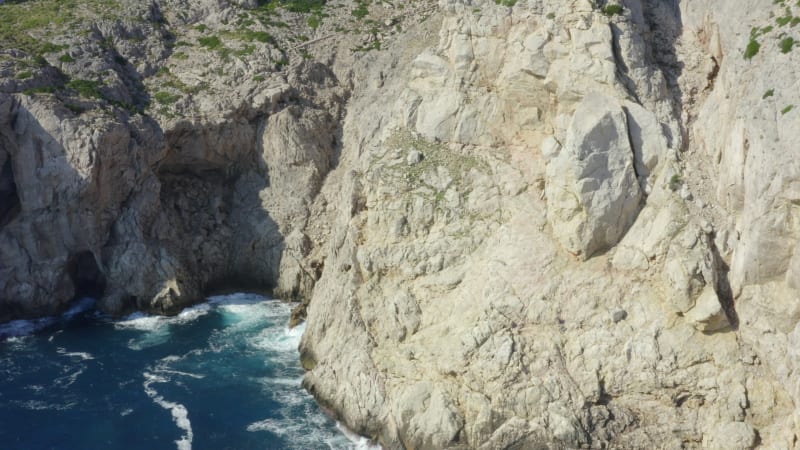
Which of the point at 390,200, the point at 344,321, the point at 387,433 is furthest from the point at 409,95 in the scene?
the point at 387,433

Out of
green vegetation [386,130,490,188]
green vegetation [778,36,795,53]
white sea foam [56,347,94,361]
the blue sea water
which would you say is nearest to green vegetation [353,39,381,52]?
green vegetation [386,130,490,188]

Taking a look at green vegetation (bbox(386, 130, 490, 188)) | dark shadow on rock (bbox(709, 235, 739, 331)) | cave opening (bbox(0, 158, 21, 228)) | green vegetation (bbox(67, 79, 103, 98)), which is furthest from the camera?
green vegetation (bbox(67, 79, 103, 98))

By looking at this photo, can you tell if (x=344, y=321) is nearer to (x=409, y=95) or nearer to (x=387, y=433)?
(x=387, y=433)

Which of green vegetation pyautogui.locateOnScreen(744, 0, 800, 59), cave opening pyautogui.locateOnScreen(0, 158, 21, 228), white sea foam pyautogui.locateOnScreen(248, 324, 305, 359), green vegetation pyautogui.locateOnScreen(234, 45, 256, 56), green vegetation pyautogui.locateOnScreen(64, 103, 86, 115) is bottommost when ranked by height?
white sea foam pyautogui.locateOnScreen(248, 324, 305, 359)

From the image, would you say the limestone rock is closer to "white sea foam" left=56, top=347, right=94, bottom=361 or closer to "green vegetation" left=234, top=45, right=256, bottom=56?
"white sea foam" left=56, top=347, right=94, bottom=361

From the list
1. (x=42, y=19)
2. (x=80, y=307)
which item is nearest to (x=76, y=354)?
(x=80, y=307)

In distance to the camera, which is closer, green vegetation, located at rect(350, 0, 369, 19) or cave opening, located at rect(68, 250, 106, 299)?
cave opening, located at rect(68, 250, 106, 299)

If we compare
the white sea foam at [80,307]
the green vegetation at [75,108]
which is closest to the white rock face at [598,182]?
the green vegetation at [75,108]

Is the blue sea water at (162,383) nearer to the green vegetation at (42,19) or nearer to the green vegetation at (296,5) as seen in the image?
→ the green vegetation at (42,19)
